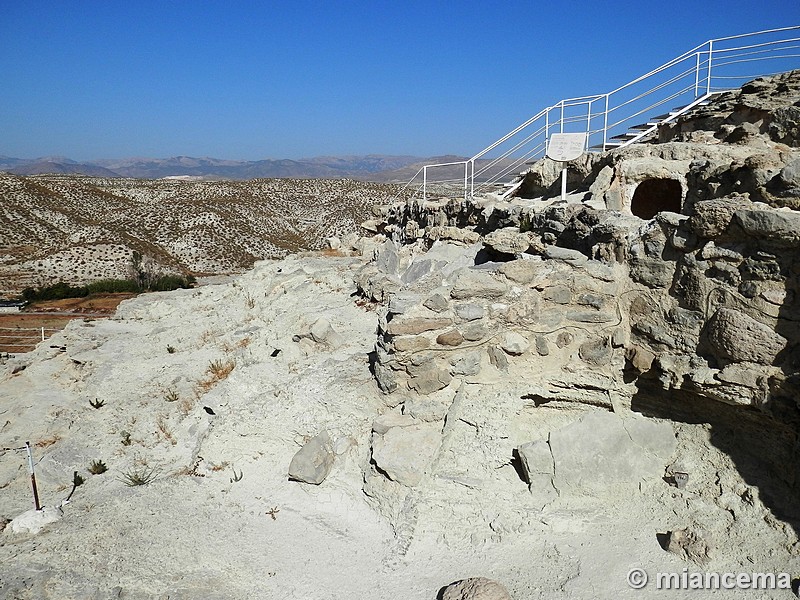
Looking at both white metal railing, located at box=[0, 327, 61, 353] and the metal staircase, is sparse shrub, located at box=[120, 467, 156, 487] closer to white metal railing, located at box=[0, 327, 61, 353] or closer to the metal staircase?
the metal staircase

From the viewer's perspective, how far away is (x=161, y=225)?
49.5 metres

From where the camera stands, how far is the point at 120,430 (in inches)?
279

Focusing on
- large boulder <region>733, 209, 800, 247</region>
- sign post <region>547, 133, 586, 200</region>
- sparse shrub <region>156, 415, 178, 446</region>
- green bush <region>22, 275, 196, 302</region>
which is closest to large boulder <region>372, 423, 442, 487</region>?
sparse shrub <region>156, 415, 178, 446</region>

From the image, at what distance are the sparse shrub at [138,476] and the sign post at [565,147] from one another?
300 inches

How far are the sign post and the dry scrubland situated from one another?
101 ft

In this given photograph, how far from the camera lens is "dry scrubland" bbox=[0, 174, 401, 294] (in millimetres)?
37094

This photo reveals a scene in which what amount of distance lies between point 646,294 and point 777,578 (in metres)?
2.55

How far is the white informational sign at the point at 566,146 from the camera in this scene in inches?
355

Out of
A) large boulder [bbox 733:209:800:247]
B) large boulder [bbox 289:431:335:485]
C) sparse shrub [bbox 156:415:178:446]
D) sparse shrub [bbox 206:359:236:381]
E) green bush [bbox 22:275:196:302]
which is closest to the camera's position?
large boulder [bbox 733:209:800:247]

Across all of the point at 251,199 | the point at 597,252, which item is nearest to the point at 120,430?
the point at 597,252

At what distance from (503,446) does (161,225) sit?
50883 mm

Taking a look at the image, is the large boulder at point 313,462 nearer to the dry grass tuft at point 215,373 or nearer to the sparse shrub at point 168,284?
the dry grass tuft at point 215,373

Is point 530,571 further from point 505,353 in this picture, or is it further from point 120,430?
point 120,430

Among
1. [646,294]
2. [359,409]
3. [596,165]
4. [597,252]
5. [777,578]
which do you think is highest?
[596,165]
